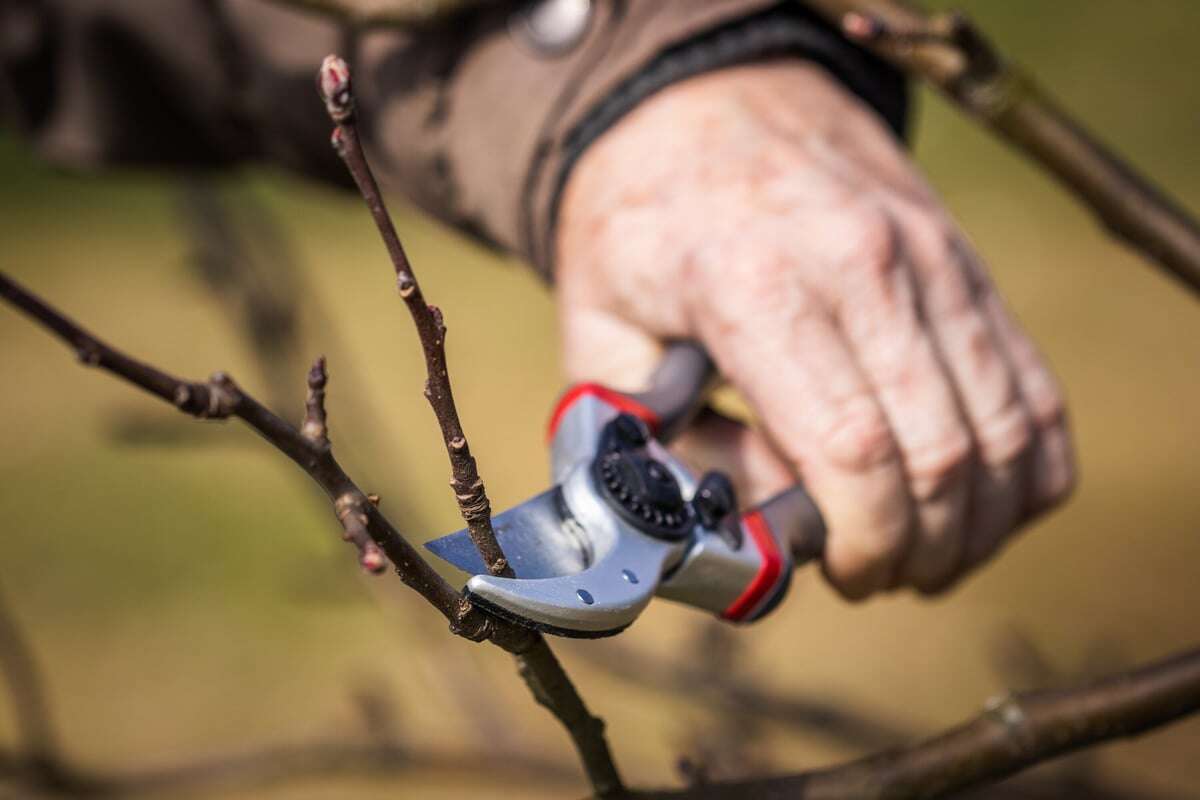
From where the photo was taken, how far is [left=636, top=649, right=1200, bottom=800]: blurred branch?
643 millimetres

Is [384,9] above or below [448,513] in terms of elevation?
below

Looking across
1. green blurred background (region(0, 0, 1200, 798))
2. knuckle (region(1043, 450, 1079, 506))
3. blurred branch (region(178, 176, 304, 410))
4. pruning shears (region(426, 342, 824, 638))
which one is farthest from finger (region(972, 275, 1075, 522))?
Answer: blurred branch (region(178, 176, 304, 410))

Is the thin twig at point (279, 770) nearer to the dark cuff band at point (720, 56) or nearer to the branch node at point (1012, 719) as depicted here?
the dark cuff band at point (720, 56)

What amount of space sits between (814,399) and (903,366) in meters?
0.07

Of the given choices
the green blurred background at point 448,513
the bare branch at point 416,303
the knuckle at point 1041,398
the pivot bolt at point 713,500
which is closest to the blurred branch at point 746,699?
the green blurred background at point 448,513

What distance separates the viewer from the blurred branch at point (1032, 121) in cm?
92

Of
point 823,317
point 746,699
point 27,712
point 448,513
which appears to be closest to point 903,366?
point 823,317

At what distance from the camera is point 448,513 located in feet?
7.36

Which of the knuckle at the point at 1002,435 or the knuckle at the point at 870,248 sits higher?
the knuckle at the point at 870,248

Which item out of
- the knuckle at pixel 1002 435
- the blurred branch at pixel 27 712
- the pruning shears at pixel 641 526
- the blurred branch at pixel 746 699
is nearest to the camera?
the pruning shears at pixel 641 526

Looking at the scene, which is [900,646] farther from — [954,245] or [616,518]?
[616,518]

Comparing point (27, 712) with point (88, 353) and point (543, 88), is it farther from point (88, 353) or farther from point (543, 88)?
point (88, 353)

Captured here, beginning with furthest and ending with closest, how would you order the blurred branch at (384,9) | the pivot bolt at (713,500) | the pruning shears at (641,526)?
the blurred branch at (384,9)
the pivot bolt at (713,500)
the pruning shears at (641,526)

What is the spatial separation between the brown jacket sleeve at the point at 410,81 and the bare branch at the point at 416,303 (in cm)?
51
